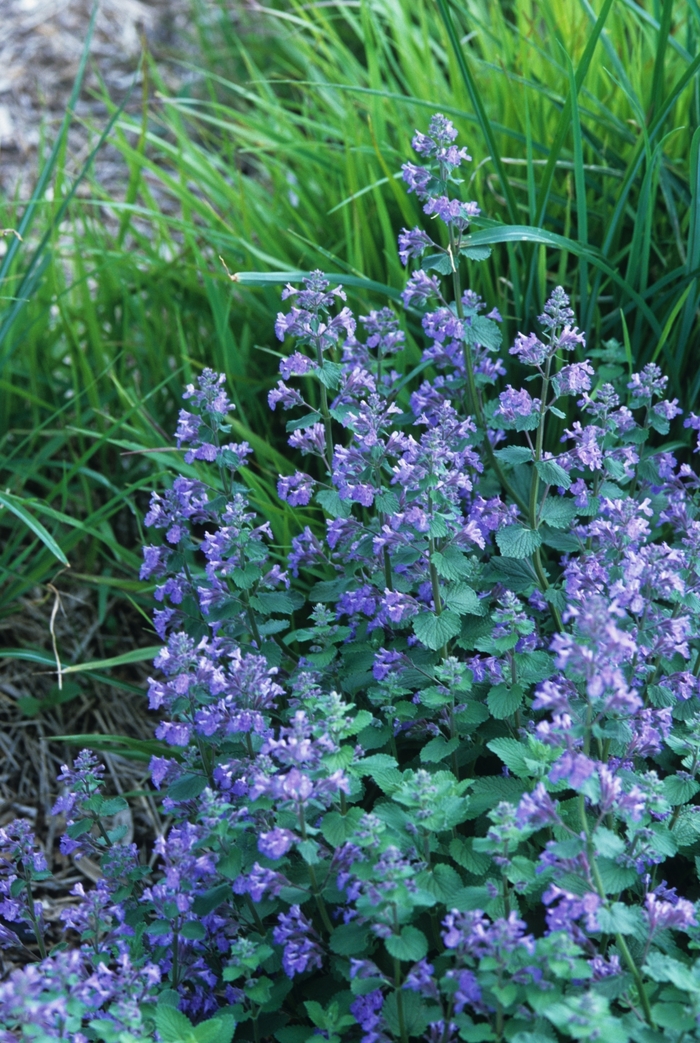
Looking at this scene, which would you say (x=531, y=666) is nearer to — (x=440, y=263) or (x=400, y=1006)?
(x=400, y=1006)

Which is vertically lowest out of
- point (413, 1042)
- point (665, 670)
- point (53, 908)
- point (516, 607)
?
point (53, 908)

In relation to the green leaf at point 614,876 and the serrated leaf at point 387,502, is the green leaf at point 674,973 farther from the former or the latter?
the serrated leaf at point 387,502

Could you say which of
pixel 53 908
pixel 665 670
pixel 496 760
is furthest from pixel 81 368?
pixel 665 670

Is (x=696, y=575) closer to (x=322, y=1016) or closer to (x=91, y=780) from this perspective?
(x=322, y=1016)

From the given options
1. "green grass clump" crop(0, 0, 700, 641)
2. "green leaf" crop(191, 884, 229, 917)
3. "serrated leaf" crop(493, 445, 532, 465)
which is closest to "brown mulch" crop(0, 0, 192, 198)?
"green grass clump" crop(0, 0, 700, 641)

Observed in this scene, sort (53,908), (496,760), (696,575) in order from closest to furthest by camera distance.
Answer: (696,575), (496,760), (53,908)

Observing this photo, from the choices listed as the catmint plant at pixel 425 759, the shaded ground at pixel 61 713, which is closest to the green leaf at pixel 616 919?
the catmint plant at pixel 425 759

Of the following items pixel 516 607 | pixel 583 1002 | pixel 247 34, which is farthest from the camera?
pixel 247 34
